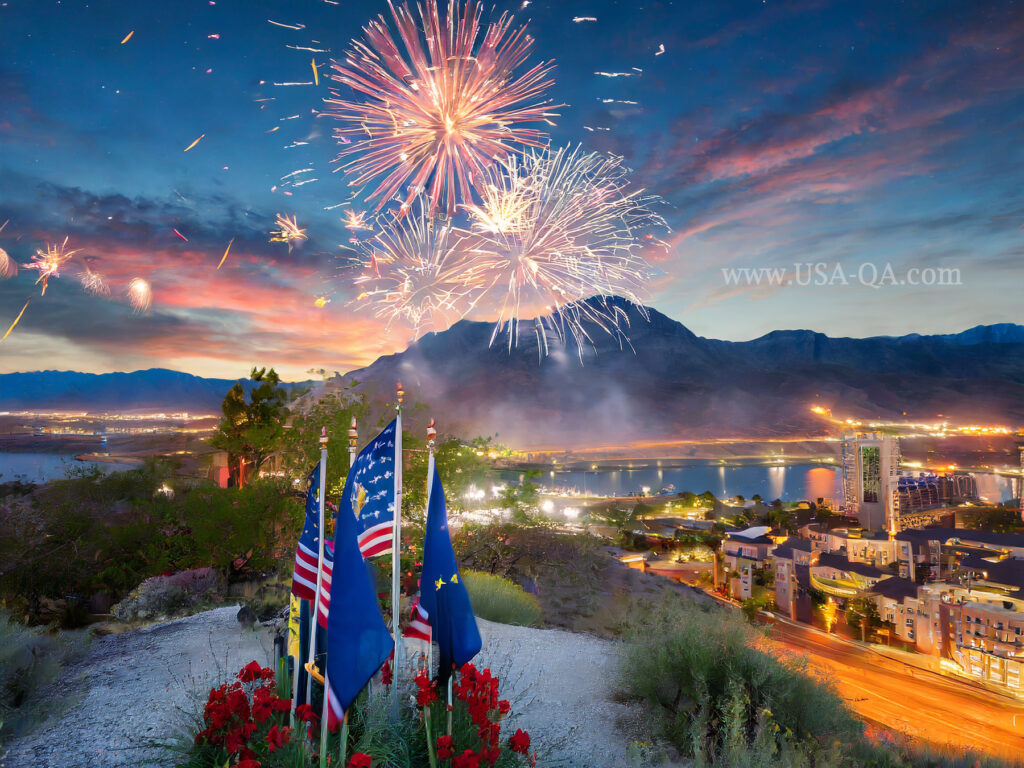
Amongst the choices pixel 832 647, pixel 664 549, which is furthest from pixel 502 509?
pixel 664 549

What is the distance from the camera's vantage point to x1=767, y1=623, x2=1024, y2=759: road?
1130 centimetres

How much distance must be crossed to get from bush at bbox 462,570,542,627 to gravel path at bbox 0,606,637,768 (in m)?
0.68

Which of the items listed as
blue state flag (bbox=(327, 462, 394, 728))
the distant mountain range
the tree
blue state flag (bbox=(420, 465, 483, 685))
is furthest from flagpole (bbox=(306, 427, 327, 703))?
the distant mountain range

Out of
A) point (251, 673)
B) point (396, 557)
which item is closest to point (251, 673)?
point (251, 673)

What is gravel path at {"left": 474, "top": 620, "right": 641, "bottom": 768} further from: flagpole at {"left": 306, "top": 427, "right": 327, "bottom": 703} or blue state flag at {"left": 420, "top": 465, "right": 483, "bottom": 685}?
flagpole at {"left": 306, "top": 427, "right": 327, "bottom": 703}

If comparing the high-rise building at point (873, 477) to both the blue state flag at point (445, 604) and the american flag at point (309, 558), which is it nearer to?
the blue state flag at point (445, 604)

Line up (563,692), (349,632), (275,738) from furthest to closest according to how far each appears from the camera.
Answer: (563,692) < (275,738) < (349,632)

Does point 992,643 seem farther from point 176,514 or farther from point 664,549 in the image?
point 176,514

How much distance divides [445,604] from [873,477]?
46.2m

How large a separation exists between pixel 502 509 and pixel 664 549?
759 inches

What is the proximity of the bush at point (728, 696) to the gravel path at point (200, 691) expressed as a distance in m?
0.52

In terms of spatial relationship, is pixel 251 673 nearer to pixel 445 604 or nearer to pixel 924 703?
pixel 445 604

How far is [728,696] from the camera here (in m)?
5.95

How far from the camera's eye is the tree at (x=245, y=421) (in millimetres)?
18859
